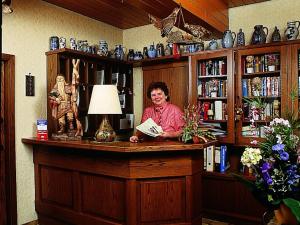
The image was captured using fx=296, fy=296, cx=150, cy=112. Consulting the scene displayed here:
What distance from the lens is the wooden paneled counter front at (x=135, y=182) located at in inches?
102

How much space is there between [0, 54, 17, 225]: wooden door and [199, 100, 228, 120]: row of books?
2251mm

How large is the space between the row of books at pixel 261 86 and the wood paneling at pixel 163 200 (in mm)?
1483

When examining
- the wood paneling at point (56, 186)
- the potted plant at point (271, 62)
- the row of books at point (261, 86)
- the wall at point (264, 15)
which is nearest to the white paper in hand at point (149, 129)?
the wood paneling at point (56, 186)

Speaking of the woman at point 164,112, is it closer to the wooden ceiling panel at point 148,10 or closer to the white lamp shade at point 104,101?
the white lamp shade at point 104,101

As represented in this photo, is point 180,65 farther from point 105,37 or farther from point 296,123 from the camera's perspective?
point 296,123

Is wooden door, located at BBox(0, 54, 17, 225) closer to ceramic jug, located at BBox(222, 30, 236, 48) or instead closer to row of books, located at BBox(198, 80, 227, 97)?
row of books, located at BBox(198, 80, 227, 97)

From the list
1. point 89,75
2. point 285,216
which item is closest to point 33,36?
point 89,75

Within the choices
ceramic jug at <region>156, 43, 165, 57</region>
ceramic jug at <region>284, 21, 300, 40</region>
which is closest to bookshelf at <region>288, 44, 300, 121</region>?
ceramic jug at <region>284, 21, 300, 40</region>

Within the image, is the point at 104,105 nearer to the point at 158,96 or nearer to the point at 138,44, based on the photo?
the point at 158,96

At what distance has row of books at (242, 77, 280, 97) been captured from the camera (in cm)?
334

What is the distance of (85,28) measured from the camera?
4.25 meters

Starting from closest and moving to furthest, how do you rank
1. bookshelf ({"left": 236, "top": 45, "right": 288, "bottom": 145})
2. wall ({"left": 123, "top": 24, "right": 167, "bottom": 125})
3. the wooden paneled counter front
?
the wooden paneled counter front
bookshelf ({"left": 236, "top": 45, "right": 288, "bottom": 145})
wall ({"left": 123, "top": 24, "right": 167, "bottom": 125})

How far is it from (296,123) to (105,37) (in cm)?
375

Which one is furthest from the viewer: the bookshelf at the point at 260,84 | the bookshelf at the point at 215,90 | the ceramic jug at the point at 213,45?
the ceramic jug at the point at 213,45
